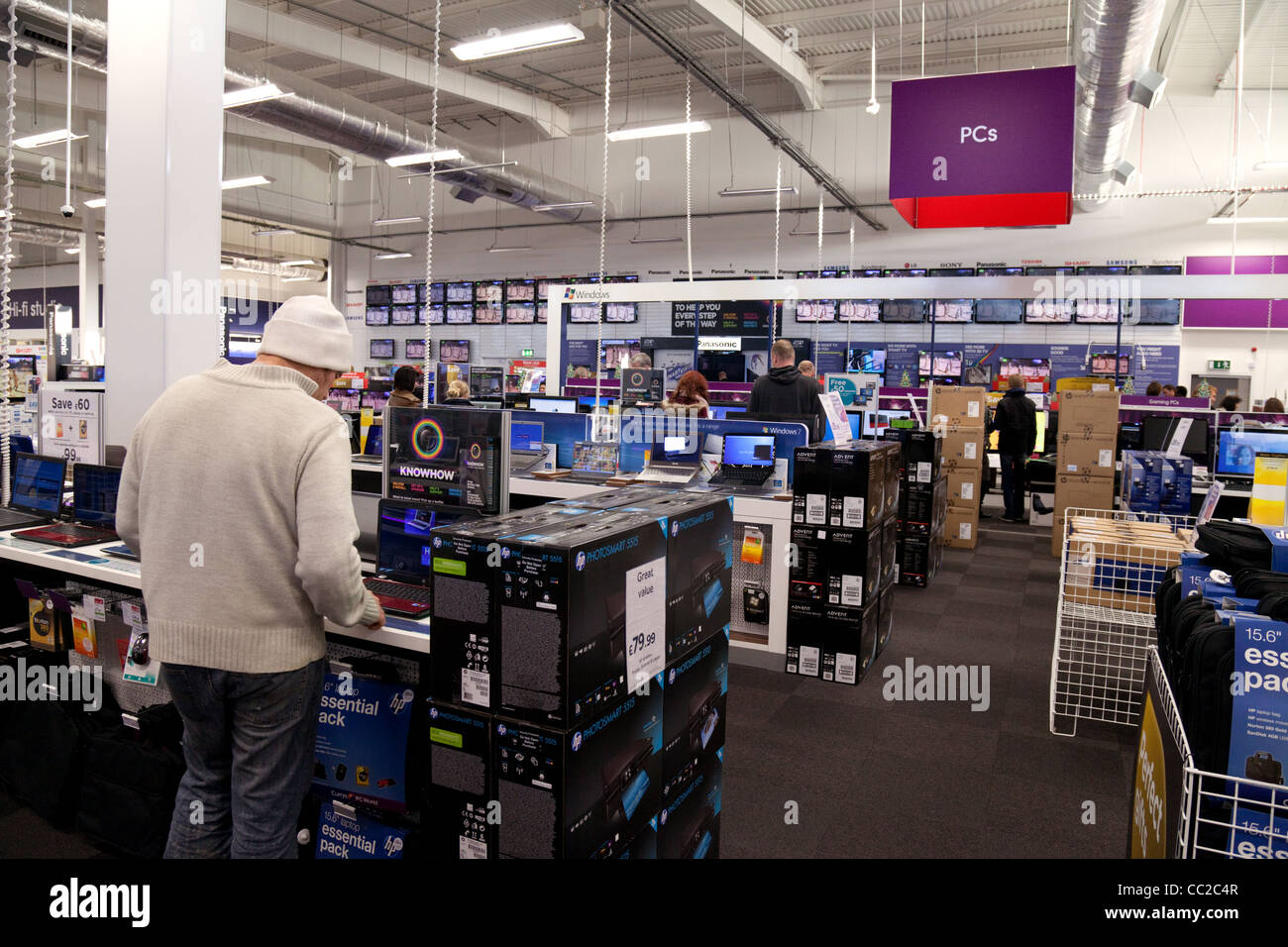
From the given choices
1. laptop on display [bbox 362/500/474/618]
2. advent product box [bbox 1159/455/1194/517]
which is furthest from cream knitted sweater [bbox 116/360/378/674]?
advent product box [bbox 1159/455/1194/517]

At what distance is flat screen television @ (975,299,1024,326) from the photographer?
507 inches

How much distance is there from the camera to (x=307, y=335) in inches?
81.7

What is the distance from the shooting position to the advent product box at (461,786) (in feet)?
5.91

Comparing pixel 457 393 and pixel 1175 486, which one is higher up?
pixel 457 393

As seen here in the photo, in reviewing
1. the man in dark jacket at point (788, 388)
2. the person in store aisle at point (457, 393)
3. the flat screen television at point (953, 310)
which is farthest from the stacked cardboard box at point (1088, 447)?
the person in store aisle at point (457, 393)

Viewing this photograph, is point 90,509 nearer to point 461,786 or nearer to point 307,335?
point 307,335

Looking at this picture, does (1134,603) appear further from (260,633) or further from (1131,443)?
(1131,443)

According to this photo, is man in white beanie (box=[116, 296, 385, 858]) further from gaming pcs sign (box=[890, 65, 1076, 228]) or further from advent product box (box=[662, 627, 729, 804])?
gaming pcs sign (box=[890, 65, 1076, 228])

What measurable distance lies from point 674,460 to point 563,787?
403cm

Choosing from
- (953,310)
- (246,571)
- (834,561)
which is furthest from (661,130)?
(246,571)

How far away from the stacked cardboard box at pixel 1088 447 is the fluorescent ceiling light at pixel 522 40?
549cm

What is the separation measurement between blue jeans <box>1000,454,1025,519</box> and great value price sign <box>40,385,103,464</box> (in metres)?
8.98

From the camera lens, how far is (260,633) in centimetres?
196
